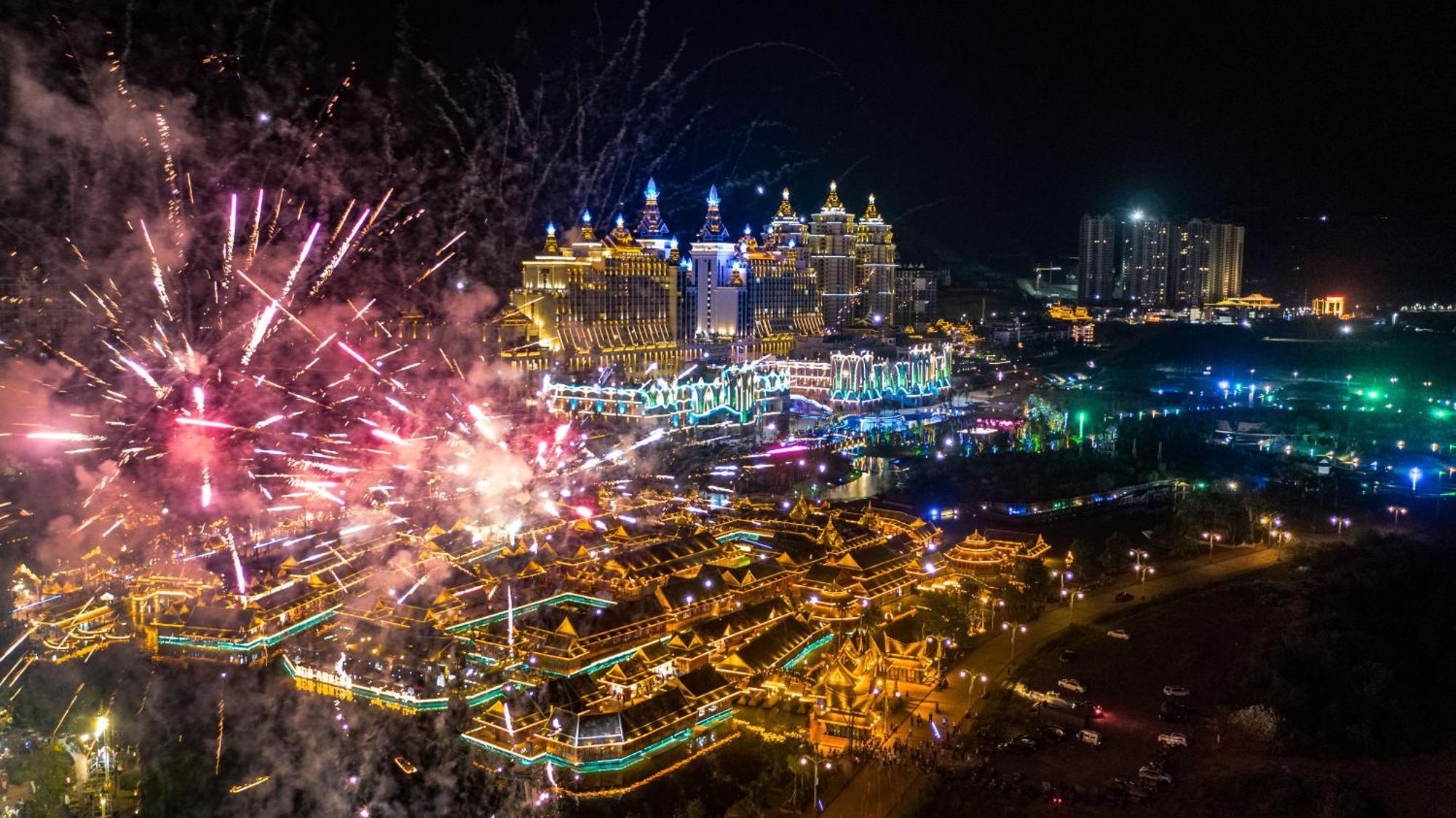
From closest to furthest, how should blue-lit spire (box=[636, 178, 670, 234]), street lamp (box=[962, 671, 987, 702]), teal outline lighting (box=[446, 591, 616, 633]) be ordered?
street lamp (box=[962, 671, 987, 702]), teal outline lighting (box=[446, 591, 616, 633]), blue-lit spire (box=[636, 178, 670, 234])

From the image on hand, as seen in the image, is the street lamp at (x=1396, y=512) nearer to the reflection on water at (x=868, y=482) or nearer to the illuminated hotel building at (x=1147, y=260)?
the reflection on water at (x=868, y=482)

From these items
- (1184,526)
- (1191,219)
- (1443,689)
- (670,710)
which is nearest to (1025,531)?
(1184,526)

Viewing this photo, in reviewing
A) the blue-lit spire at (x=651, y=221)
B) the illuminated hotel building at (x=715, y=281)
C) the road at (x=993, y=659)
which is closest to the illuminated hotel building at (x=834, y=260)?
the illuminated hotel building at (x=715, y=281)

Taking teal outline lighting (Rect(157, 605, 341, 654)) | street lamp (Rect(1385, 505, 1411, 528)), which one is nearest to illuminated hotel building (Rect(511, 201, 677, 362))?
teal outline lighting (Rect(157, 605, 341, 654))

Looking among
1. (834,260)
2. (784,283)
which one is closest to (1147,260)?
(834,260)

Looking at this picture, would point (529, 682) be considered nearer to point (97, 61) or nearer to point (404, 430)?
point (97, 61)

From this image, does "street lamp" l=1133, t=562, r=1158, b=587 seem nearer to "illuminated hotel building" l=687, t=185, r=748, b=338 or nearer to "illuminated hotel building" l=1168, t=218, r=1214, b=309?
"illuminated hotel building" l=687, t=185, r=748, b=338
